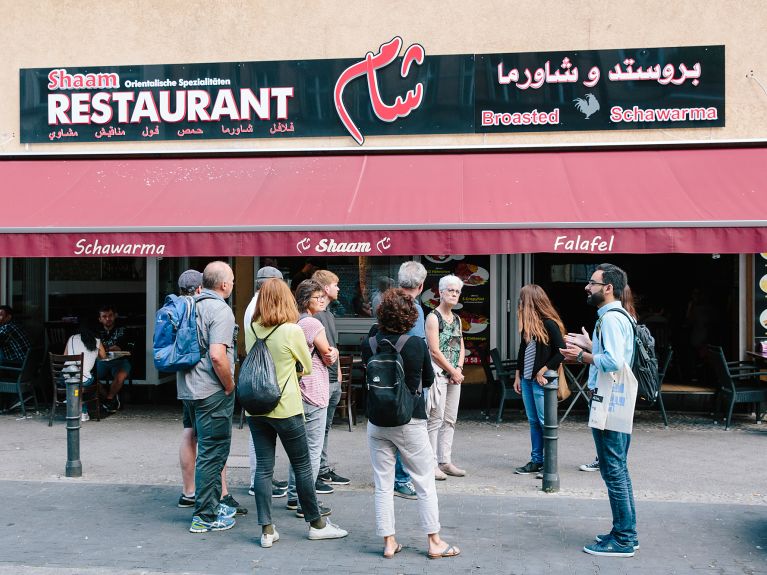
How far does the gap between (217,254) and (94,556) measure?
158 inches

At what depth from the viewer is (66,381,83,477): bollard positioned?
6980mm

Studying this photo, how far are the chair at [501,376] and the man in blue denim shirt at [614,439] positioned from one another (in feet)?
12.8

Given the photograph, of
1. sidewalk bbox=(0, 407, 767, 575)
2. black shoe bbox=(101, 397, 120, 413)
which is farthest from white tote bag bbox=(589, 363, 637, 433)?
black shoe bbox=(101, 397, 120, 413)

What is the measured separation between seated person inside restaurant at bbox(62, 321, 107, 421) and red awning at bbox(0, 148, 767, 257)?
1195 millimetres

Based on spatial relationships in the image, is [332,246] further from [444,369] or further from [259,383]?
[259,383]

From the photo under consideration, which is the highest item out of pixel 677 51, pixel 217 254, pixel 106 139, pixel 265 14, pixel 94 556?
pixel 265 14

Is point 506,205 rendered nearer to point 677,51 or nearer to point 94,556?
point 677,51

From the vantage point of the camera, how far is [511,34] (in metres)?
10.1

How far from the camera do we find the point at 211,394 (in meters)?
5.55

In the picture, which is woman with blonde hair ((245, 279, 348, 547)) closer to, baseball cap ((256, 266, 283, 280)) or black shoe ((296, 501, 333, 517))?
black shoe ((296, 501, 333, 517))

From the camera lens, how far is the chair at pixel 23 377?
31.7 ft

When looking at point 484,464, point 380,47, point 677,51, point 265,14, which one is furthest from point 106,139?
point 677,51

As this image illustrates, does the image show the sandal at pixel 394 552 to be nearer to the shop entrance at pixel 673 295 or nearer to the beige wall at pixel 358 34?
the beige wall at pixel 358 34

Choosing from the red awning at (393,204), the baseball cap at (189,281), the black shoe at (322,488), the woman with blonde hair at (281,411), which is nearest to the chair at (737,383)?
the red awning at (393,204)
